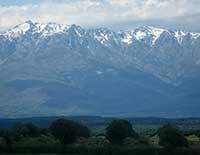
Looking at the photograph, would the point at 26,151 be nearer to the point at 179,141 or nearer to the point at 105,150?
the point at 105,150

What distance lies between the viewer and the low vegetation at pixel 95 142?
405 feet

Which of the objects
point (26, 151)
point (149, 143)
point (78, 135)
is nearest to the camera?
point (26, 151)

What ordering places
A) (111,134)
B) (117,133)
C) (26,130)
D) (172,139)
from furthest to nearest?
(26,130), (117,133), (111,134), (172,139)

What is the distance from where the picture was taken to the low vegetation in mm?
123375

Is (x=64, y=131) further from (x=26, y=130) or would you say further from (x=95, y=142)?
(x=26, y=130)

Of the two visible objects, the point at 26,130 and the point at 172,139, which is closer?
the point at 172,139

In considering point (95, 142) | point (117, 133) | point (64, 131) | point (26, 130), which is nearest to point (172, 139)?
point (117, 133)

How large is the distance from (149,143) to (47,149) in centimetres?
2744

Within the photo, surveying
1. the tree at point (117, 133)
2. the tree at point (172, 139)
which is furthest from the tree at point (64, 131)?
the tree at point (172, 139)

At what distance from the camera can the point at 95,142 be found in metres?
145

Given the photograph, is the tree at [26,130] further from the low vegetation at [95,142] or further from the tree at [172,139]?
the tree at [172,139]

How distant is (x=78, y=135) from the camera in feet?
517

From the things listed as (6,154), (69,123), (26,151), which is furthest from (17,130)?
(6,154)

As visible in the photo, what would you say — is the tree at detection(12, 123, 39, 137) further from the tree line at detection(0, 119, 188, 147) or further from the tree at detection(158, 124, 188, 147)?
the tree at detection(158, 124, 188, 147)
